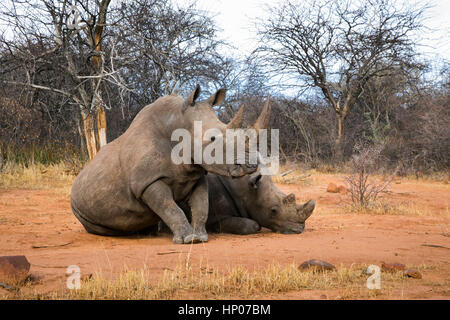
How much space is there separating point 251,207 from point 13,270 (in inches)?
138

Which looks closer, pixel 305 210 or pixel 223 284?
pixel 223 284

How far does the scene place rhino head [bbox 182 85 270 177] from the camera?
16.3 ft

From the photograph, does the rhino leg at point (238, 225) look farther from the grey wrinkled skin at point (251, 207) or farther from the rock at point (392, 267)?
the rock at point (392, 267)

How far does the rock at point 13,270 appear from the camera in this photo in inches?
128

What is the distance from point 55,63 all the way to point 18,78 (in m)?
3.16

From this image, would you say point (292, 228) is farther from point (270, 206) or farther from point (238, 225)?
point (238, 225)

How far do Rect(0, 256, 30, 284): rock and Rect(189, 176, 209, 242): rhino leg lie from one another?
7.40 feet

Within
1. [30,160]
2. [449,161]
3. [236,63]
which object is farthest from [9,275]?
[236,63]

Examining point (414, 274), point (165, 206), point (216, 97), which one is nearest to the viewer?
point (414, 274)

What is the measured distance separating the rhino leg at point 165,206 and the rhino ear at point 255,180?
3.92 ft

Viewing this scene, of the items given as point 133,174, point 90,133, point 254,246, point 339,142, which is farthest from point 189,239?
point 339,142

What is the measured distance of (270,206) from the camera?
6250 mm

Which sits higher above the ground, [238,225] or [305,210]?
[305,210]

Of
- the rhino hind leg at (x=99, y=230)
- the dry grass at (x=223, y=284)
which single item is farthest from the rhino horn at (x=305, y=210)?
the dry grass at (x=223, y=284)
